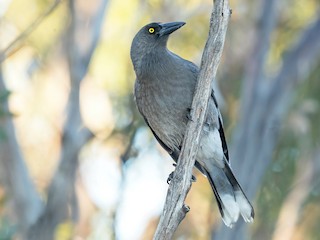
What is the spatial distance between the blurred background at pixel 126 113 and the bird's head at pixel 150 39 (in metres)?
Answer: 1.19

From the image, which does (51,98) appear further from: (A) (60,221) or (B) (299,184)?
(B) (299,184)

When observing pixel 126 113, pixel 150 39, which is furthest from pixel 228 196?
pixel 126 113

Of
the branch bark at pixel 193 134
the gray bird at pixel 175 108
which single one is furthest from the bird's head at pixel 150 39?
the branch bark at pixel 193 134

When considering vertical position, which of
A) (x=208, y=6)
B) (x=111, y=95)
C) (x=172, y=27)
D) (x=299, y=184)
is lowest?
(x=299, y=184)

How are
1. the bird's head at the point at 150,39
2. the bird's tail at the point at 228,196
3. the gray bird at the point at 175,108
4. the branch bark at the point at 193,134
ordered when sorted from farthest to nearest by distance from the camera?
the bird's head at the point at 150,39 < the bird's tail at the point at 228,196 < the gray bird at the point at 175,108 < the branch bark at the point at 193,134

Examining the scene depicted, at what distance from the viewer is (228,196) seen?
6836 millimetres

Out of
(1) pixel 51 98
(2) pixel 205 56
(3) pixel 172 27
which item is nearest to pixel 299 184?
(1) pixel 51 98

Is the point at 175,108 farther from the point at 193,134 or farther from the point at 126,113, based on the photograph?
the point at 126,113

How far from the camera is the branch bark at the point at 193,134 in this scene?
17.8 ft

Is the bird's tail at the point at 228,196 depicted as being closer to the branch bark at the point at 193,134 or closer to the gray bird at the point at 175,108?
the gray bird at the point at 175,108

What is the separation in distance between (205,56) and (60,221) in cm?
370

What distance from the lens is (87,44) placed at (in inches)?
355

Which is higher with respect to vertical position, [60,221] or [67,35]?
[67,35]

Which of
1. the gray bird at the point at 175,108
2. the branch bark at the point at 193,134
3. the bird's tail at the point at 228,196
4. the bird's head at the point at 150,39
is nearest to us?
the branch bark at the point at 193,134
